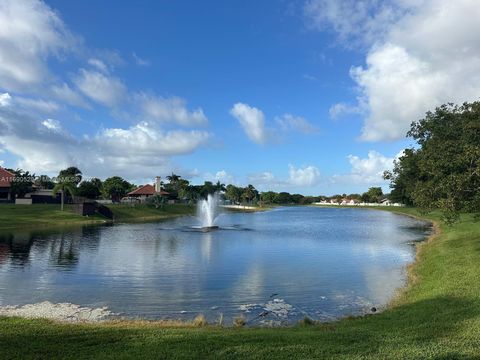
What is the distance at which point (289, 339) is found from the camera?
12734mm

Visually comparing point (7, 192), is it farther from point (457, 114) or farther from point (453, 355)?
point (453, 355)

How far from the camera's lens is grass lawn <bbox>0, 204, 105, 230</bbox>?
72.3 metres

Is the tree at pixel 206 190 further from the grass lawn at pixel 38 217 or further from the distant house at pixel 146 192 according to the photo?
the grass lawn at pixel 38 217

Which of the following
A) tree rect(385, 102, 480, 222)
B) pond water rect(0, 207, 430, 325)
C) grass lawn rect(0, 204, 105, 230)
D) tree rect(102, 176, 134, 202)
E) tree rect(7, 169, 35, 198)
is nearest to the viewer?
pond water rect(0, 207, 430, 325)

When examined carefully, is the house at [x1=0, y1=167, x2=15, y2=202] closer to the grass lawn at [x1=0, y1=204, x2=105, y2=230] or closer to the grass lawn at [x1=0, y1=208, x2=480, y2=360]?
the grass lawn at [x1=0, y1=204, x2=105, y2=230]

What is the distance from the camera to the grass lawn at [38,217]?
7231cm

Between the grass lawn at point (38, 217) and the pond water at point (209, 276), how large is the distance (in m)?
23.1

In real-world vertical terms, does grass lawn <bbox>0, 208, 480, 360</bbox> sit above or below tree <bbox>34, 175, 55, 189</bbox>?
below

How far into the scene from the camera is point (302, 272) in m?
31.5

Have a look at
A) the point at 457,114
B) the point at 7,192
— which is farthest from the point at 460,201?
the point at 7,192

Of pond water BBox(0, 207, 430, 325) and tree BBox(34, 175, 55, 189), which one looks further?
tree BBox(34, 175, 55, 189)

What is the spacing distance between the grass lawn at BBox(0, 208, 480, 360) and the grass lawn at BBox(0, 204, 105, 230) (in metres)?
62.1

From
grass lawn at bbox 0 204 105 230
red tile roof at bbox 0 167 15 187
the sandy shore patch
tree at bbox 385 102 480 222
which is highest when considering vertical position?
red tile roof at bbox 0 167 15 187

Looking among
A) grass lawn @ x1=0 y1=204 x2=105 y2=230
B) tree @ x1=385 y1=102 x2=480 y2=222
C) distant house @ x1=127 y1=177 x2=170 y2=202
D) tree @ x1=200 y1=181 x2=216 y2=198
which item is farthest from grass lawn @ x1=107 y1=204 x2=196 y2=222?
tree @ x1=385 y1=102 x2=480 y2=222
